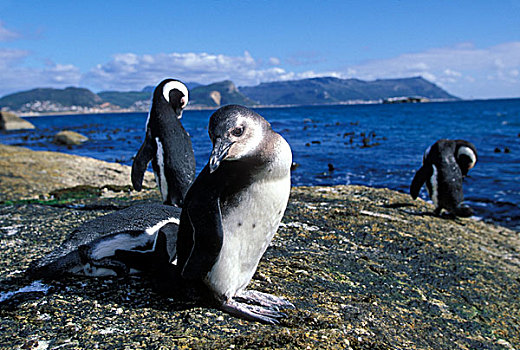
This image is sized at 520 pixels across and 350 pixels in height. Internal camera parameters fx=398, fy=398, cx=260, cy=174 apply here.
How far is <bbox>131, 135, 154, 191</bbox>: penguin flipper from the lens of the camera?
20.1ft

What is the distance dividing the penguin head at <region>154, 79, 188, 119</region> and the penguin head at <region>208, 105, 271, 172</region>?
3.61 meters

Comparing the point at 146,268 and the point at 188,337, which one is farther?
the point at 146,268

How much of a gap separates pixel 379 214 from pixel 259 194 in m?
5.20

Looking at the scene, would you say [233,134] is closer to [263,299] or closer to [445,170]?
[263,299]

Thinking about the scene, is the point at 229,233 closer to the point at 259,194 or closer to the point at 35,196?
the point at 259,194

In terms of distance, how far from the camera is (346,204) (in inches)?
308

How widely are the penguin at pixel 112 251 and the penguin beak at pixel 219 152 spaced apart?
125cm

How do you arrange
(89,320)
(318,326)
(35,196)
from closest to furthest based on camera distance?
(89,320) → (318,326) → (35,196)

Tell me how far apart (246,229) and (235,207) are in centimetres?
20

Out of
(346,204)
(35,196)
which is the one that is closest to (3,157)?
(35,196)

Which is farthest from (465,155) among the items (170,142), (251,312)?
(251,312)

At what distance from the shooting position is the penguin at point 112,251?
134 inches

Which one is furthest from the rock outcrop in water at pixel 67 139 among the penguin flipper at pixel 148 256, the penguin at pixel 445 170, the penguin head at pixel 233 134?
the penguin head at pixel 233 134

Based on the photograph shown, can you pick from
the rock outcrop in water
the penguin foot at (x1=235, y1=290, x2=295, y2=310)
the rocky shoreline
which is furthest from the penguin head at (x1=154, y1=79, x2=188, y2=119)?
the rock outcrop in water
